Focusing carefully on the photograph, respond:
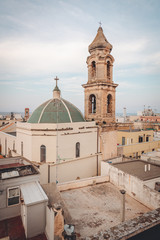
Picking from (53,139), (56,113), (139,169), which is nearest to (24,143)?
(53,139)

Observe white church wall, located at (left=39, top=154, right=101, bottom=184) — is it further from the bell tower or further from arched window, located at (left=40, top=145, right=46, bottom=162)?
the bell tower

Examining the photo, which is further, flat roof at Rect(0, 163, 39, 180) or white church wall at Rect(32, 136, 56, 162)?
white church wall at Rect(32, 136, 56, 162)

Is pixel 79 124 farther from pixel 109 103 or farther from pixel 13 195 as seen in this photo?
pixel 13 195

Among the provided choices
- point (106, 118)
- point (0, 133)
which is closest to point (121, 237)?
point (106, 118)

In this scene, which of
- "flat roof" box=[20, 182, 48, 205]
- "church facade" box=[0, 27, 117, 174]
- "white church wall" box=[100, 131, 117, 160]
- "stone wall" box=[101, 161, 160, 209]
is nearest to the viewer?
"flat roof" box=[20, 182, 48, 205]

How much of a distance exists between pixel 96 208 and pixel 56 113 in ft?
32.9

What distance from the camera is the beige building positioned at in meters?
24.8

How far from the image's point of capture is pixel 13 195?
8.40 meters

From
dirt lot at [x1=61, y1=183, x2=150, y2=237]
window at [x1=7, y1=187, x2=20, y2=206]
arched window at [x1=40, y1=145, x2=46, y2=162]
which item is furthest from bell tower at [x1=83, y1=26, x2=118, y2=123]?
window at [x1=7, y1=187, x2=20, y2=206]

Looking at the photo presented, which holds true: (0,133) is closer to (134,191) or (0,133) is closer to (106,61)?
(106,61)

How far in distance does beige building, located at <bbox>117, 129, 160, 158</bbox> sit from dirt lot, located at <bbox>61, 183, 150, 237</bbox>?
467 inches

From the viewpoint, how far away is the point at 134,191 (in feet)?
37.5

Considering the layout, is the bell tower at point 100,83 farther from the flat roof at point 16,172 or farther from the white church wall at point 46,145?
the flat roof at point 16,172

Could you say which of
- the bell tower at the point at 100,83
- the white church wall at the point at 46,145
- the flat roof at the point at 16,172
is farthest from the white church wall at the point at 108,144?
the flat roof at the point at 16,172
